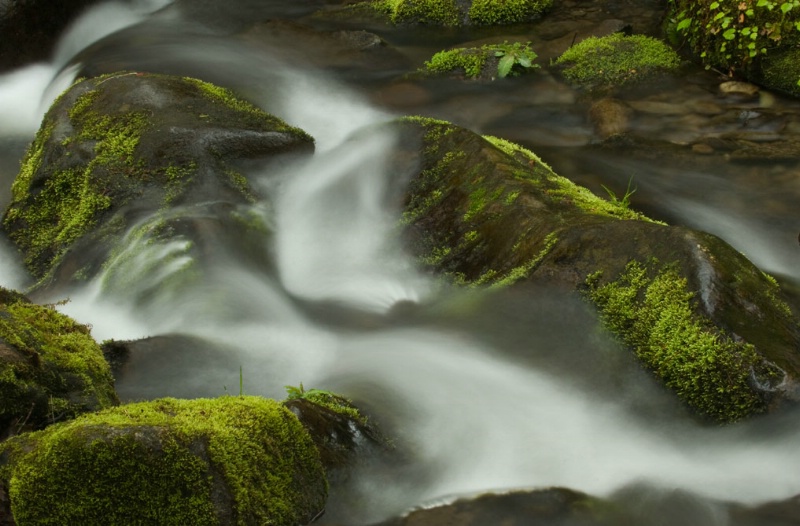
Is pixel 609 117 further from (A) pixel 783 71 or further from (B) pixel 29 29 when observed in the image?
(B) pixel 29 29

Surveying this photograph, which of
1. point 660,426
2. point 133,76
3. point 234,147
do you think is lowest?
point 660,426

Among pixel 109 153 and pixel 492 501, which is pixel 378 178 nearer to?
pixel 109 153

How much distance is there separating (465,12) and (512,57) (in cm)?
174

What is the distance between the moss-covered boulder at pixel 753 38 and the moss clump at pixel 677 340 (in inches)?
195

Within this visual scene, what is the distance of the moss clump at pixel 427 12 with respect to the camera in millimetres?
10375

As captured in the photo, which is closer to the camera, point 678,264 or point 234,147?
point 678,264

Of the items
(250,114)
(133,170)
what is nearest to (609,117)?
(250,114)

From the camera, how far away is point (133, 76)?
729 centimetres

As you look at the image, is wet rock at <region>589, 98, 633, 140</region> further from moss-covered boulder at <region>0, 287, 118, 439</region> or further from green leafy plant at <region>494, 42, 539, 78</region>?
moss-covered boulder at <region>0, 287, 118, 439</region>

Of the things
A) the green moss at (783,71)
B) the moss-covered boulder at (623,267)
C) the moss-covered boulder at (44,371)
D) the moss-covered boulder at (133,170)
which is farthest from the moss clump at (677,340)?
the green moss at (783,71)

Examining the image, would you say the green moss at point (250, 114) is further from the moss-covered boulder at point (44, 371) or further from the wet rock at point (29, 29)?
the wet rock at point (29, 29)

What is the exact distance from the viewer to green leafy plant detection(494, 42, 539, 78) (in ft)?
29.3

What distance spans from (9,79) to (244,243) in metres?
5.55

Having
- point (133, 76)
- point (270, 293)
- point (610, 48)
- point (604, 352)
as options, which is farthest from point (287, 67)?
point (604, 352)
